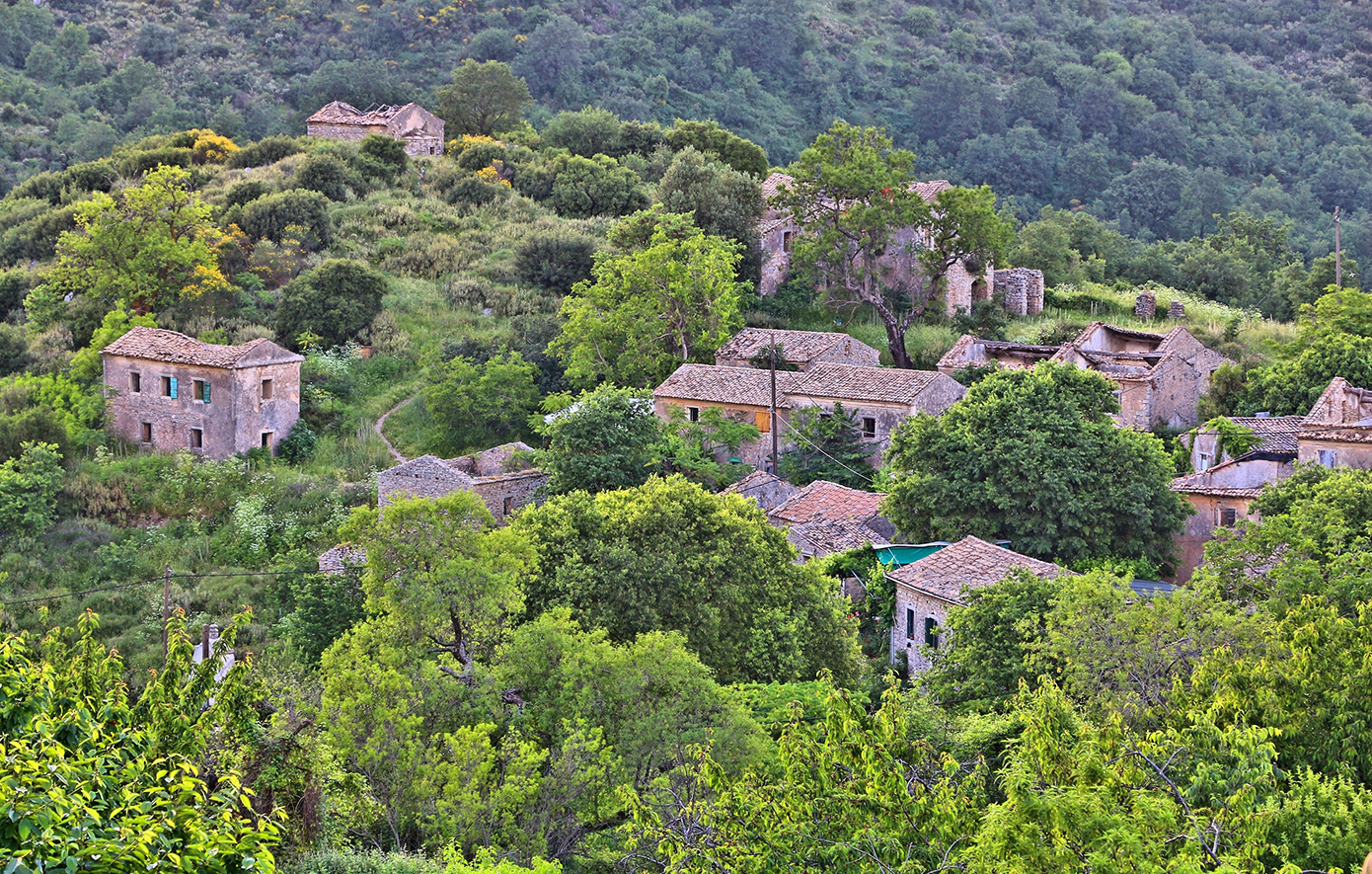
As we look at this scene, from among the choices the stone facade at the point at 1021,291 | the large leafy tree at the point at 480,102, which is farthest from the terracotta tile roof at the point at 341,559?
the large leafy tree at the point at 480,102

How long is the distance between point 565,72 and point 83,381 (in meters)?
54.1

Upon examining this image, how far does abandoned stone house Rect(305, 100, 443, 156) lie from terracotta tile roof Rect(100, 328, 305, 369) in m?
21.8

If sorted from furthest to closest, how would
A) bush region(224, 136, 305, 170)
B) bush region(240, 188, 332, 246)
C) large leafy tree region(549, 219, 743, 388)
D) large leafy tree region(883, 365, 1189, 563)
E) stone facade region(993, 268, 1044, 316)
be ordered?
1. bush region(224, 136, 305, 170)
2. stone facade region(993, 268, 1044, 316)
3. bush region(240, 188, 332, 246)
4. large leafy tree region(549, 219, 743, 388)
5. large leafy tree region(883, 365, 1189, 563)

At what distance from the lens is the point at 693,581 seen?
2442 cm

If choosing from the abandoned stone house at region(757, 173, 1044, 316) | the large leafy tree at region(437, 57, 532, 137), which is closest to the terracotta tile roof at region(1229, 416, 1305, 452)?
the abandoned stone house at region(757, 173, 1044, 316)

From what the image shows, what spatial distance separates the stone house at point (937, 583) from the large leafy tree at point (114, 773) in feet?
52.2

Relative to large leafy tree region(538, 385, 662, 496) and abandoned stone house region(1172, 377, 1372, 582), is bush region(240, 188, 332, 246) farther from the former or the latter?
abandoned stone house region(1172, 377, 1372, 582)

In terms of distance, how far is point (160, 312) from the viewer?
4441cm

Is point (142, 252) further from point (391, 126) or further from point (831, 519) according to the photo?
point (831, 519)

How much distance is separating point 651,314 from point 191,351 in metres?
13.0

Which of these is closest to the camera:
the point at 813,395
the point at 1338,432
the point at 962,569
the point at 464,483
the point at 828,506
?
the point at 962,569

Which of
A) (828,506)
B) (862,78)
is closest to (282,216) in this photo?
(828,506)

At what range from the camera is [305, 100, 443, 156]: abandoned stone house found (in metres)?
61.8

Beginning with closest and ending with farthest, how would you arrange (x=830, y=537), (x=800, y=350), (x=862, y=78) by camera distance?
(x=830, y=537), (x=800, y=350), (x=862, y=78)
